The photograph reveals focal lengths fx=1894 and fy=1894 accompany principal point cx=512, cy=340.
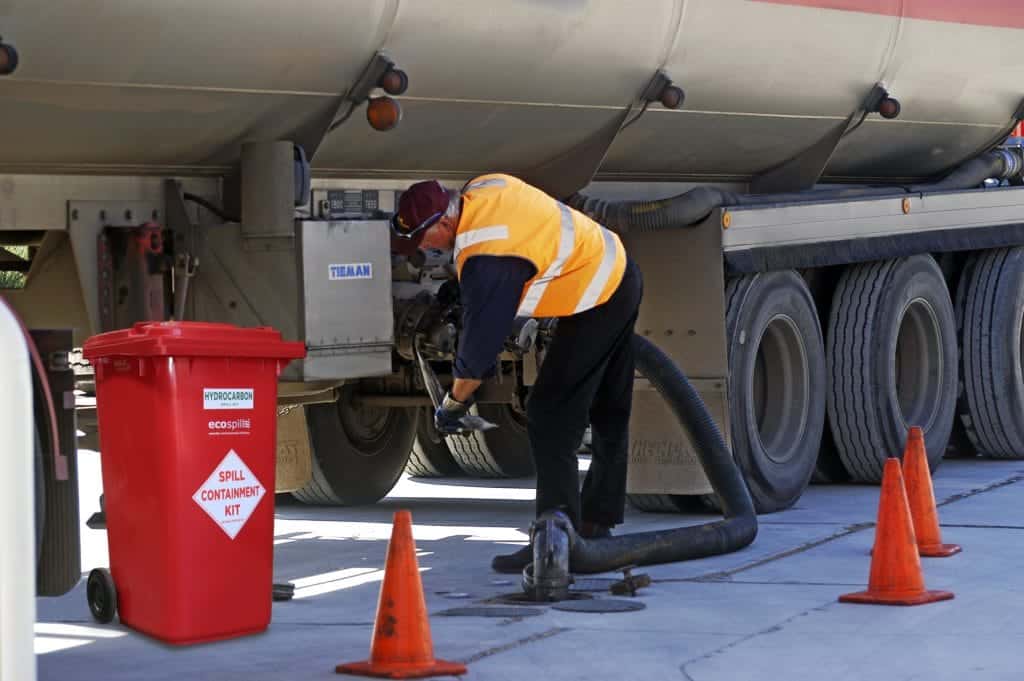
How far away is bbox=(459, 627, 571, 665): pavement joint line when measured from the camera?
210 inches

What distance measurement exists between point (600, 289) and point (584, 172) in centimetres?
168

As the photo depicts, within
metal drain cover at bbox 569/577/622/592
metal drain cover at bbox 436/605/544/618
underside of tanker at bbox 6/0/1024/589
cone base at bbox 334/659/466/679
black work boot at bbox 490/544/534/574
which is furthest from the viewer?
black work boot at bbox 490/544/534/574

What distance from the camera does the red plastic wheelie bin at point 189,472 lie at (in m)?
5.47

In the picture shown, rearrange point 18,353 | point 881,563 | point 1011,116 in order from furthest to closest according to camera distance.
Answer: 1. point 1011,116
2. point 881,563
3. point 18,353

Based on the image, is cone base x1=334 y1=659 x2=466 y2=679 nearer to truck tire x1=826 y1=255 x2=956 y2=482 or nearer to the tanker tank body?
the tanker tank body

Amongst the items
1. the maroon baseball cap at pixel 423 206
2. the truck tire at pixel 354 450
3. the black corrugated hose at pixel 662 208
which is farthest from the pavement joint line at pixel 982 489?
the maroon baseball cap at pixel 423 206

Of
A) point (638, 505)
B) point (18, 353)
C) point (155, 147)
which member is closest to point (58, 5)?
point (155, 147)

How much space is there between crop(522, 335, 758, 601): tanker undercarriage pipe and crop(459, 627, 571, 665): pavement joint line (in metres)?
0.56

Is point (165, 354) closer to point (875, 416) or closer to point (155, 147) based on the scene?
point (155, 147)

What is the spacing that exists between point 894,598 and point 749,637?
750 millimetres

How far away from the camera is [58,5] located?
19.7ft

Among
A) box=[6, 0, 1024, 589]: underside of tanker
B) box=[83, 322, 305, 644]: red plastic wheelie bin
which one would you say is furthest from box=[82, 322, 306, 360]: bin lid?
box=[6, 0, 1024, 589]: underside of tanker

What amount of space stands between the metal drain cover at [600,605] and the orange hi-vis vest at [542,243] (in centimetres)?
112

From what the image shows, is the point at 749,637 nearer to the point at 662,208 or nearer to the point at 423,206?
the point at 423,206
